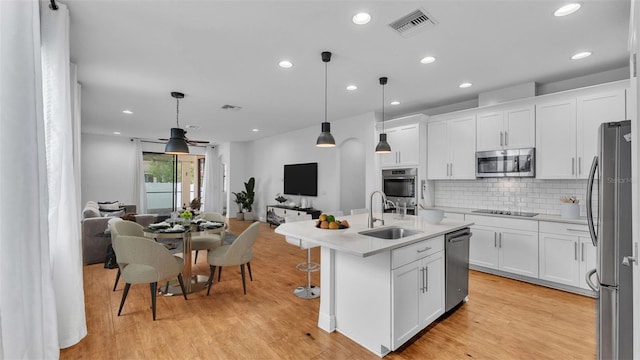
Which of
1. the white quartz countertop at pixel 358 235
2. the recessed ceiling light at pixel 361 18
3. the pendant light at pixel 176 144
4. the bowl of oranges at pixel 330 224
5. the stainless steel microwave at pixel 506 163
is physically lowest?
the white quartz countertop at pixel 358 235

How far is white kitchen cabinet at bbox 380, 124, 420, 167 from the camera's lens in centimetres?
498

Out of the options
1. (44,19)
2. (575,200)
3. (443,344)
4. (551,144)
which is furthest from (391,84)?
(44,19)

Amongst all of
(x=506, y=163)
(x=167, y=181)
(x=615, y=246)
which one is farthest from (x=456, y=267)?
(x=167, y=181)

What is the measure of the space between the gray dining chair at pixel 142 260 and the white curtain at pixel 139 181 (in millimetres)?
7287

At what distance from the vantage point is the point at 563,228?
346cm

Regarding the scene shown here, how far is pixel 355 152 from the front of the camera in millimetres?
7379

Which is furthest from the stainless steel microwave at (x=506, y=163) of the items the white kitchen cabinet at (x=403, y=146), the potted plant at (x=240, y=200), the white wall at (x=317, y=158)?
the potted plant at (x=240, y=200)

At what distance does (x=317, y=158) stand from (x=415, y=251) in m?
4.95

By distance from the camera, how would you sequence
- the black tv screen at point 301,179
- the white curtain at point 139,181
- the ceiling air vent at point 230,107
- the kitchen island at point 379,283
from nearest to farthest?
the kitchen island at point 379,283, the ceiling air vent at point 230,107, the black tv screen at point 301,179, the white curtain at point 139,181

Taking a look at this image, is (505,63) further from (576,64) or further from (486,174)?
(486,174)

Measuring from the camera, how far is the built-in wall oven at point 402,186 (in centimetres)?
498

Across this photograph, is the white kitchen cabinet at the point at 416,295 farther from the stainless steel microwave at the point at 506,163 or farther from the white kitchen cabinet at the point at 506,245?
the stainless steel microwave at the point at 506,163

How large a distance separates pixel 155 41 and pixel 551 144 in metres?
4.85

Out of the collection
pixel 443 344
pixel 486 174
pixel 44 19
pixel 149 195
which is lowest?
pixel 443 344
